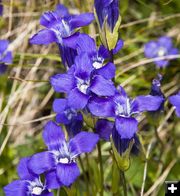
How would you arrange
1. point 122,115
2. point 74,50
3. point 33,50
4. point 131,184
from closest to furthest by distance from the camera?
1. point 122,115
2. point 74,50
3. point 131,184
4. point 33,50

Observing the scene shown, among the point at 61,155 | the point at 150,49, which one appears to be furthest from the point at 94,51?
the point at 150,49

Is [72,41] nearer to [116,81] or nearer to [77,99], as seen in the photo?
[77,99]

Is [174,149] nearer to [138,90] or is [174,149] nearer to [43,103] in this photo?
[138,90]

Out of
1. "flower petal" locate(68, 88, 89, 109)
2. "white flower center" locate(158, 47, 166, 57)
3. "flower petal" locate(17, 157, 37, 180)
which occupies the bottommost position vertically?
"flower petal" locate(17, 157, 37, 180)

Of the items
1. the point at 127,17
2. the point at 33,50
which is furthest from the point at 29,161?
the point at 127,17

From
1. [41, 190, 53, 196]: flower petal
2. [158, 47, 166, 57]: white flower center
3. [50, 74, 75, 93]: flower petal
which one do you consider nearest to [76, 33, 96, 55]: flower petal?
[50, 74, 75, 93]: flower petal

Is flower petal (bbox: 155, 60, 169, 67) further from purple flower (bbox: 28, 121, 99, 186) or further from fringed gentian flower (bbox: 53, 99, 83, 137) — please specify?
purple flower (bbox: 28, 121, 99, 186)

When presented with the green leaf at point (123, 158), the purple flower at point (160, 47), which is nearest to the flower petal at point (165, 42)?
the purple flower at point (160, 47)
